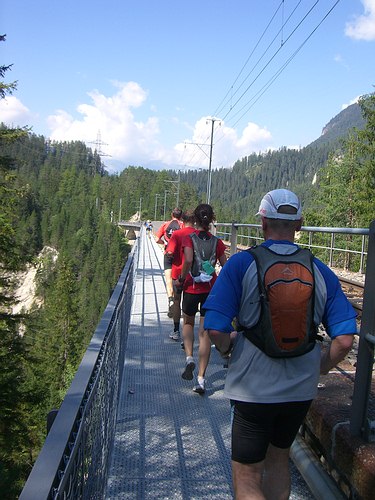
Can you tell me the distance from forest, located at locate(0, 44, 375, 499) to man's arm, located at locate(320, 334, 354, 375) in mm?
11502

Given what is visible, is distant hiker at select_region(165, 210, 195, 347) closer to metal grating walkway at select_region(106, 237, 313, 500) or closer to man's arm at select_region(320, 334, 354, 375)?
metal grating walkway at select_region(106, 237, 313, 500)

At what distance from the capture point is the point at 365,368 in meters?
2.62

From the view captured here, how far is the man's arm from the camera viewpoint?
2201 millimetres

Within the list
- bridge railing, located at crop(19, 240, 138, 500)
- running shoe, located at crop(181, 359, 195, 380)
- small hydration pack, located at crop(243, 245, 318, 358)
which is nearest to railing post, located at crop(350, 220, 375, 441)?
small hydration pack, located at crop(243, 245, 318, 358)

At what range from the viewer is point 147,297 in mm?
9711

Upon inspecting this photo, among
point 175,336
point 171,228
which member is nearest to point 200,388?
point 175,336

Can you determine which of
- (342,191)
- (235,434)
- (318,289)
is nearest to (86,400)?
(235,434)

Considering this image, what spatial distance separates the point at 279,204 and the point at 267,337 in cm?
60

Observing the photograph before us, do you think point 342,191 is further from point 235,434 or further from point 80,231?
point 80,231

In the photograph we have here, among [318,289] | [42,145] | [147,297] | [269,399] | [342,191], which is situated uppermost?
[42,145]

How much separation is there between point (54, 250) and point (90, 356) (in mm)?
124680

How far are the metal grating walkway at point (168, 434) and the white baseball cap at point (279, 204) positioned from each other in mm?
1803

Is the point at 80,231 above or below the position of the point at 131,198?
below

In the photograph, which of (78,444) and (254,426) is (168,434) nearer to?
(254,426)
